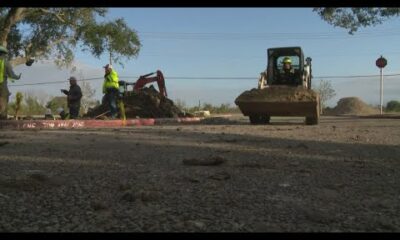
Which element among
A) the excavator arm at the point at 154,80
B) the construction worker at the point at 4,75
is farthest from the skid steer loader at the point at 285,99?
the excavator arm at the point at 154,80

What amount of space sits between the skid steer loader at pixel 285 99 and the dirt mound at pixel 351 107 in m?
29.9

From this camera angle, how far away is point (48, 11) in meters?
26.6

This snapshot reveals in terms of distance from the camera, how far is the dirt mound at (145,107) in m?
23.8

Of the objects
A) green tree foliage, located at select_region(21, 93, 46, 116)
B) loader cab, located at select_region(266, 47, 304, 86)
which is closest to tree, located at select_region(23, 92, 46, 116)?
green tree foliage, located at select_region(21, 93, 46, 116)

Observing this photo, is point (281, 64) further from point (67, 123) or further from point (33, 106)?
point (33, 106)

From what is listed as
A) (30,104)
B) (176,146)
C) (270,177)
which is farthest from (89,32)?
(270,177)

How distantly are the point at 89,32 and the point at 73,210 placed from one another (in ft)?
82.6

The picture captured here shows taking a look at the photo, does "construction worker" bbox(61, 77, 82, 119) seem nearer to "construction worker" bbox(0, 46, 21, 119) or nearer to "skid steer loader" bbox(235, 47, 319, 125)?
"construction worker" bbox(0, 46, 21, 119)

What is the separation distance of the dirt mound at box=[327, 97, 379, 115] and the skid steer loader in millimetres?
29916

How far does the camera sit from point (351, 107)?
163ft
